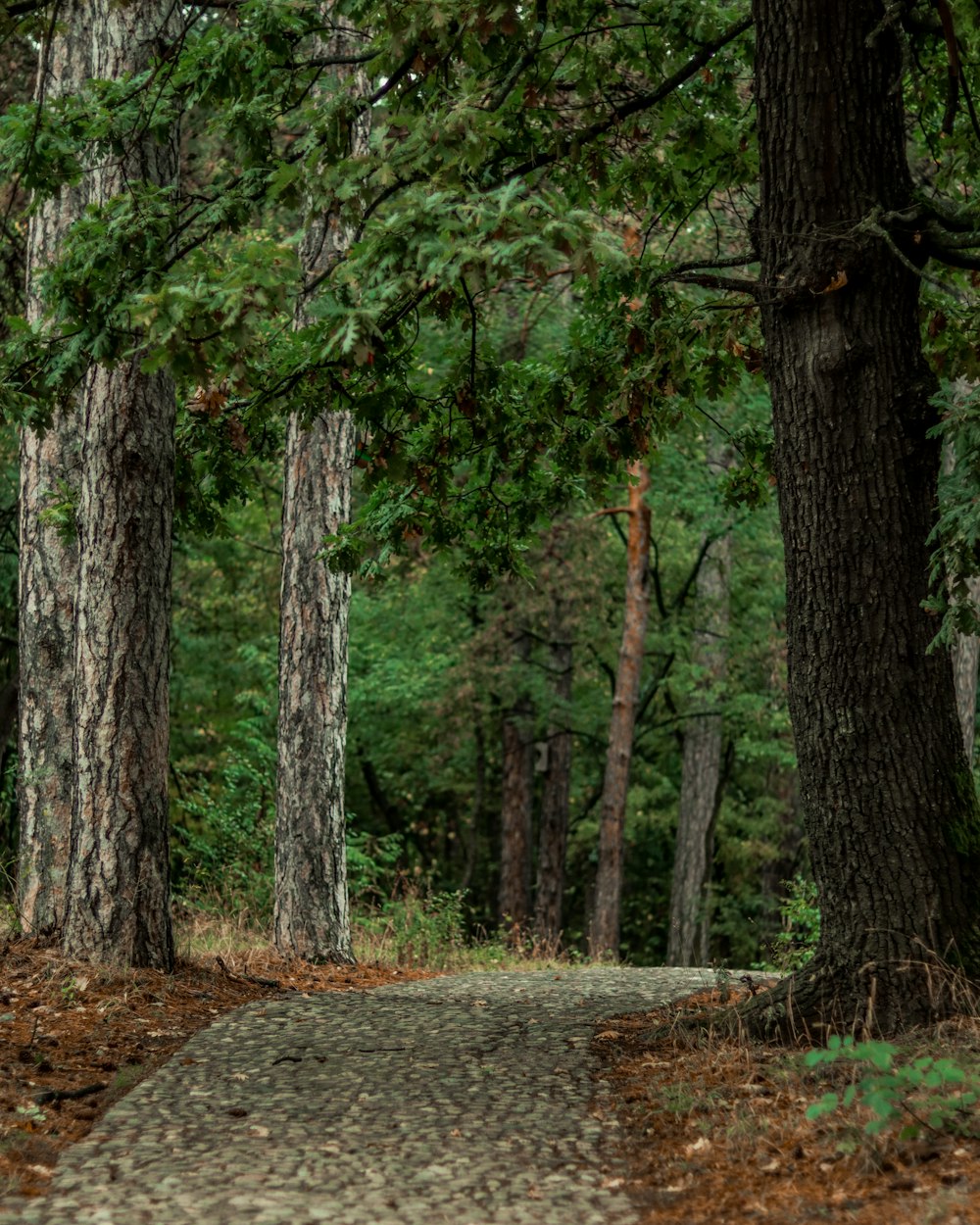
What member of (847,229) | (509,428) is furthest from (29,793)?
(847,229)

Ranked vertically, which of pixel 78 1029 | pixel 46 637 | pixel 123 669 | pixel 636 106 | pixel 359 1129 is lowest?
pixel 359 1129

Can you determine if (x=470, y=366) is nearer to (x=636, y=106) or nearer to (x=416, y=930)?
(x=636, y=106)

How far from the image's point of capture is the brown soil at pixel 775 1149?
4344mm

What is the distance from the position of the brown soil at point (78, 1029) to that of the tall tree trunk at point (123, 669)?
28 cm

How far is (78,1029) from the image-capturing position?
7129 millimetres

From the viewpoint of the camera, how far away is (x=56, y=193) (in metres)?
7.36

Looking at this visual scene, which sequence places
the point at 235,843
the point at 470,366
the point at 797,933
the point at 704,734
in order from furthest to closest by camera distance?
the point at 704,734, the point at 235,843, the point at 797,933, the point at 470,366

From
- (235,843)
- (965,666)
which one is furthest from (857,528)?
(235,843)

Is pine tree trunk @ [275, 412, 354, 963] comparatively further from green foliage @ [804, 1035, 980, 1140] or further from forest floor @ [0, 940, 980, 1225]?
green foliage @ [804, 1035, 980, 1140]

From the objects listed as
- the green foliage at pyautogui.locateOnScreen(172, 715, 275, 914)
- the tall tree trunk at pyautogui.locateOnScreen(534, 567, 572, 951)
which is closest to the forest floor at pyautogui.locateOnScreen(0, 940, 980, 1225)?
the green foliage at pyautogui.locateOnScreen(172, 715, 275, 914)

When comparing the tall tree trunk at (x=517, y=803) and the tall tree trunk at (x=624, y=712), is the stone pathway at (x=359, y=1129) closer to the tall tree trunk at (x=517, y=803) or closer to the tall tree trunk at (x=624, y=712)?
the tall tree trunk at (x=624, y=712)

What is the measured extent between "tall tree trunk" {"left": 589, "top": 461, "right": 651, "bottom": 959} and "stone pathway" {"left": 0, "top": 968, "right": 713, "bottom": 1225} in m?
12.2

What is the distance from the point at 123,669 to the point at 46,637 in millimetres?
1844

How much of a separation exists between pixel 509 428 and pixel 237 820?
7.90 metres
